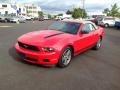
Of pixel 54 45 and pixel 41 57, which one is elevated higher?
pixel 54 45

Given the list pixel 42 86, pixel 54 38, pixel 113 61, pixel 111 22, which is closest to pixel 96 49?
pixel 113 61

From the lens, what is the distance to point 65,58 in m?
6.27

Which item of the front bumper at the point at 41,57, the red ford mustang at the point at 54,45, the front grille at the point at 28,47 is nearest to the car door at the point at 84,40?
the red ford mustang at the point at 54,45

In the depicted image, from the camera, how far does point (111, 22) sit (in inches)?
1168

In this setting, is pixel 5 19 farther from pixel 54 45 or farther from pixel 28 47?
pixel 54 45

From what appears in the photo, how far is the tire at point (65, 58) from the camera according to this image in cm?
604

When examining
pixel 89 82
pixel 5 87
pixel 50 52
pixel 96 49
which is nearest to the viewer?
pixel 5 87

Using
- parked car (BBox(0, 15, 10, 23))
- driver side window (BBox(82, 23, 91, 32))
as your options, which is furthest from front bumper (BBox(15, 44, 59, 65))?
parked car (BBox(0, 15, 10, 23))

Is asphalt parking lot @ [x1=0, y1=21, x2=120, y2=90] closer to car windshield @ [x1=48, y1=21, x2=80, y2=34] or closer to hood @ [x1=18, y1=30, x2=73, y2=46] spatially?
hood @ [x1=18, y1=30, x2=73, y2=46]

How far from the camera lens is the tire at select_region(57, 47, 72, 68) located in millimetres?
6044

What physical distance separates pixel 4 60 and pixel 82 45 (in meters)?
2.82

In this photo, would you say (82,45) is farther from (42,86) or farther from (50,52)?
(42,86)

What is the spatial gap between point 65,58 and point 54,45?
0.75 m

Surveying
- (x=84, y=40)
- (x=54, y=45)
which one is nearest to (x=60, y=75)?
(x=54, y=45)
